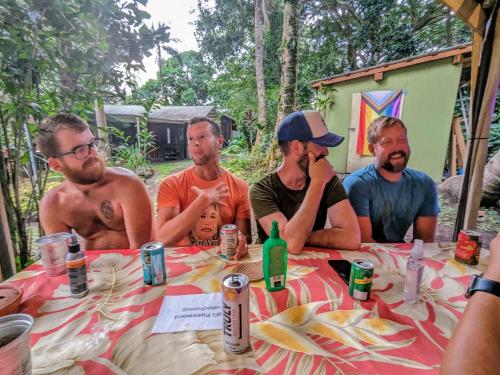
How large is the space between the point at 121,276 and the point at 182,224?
23.5 inches

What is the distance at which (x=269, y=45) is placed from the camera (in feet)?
31.4

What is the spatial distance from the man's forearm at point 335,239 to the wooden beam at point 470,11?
169cm

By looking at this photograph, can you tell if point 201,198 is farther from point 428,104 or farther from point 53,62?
A: point 428,104

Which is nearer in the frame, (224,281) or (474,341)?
(474,341)

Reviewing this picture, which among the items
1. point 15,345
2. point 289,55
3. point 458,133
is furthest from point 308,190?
point 458,133

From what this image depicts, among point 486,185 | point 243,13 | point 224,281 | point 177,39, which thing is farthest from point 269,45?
point 224,281

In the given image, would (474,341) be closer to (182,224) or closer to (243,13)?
(182,224)

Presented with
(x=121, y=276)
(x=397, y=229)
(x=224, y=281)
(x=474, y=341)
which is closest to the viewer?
(x=474, y=341)

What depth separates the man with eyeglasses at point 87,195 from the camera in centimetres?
164

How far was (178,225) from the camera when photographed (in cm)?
169

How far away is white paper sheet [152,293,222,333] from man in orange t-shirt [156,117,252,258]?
781 mm

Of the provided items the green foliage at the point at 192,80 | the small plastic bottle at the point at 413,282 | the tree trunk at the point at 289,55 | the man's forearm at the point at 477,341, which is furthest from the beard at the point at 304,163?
the green foliage at the point at 192,80

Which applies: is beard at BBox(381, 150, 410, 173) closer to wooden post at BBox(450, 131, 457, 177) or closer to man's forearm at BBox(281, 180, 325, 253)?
man's forearm at BBox(281, 180, 325, 253)

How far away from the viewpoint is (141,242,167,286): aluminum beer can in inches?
40.9
